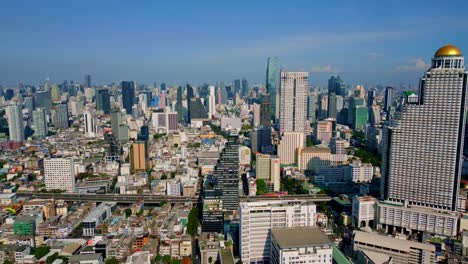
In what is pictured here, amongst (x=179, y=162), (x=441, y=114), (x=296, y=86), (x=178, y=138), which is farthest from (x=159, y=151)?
(x=441, y=114)

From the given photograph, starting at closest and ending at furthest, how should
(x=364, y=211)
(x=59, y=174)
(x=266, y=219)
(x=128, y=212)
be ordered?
1. (x=266, y=219)
2. (x=364, y=211)
3. (x=128, y=212)
4. (x=59, y=174)

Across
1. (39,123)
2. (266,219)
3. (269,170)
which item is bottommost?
(269,170)

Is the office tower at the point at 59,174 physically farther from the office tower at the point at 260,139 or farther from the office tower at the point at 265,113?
the office tower at the point at 265,113

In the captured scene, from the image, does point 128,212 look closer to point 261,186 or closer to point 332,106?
point 261,186

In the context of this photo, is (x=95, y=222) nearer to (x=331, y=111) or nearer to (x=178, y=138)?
(x=178, y=138)

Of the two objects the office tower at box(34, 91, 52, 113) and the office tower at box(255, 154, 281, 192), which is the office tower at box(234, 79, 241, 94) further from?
the office tower at box(255, 154, 281, 192)

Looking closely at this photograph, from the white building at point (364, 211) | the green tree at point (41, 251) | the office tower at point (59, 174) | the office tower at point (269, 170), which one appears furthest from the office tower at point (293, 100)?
the green tree at point (41, 251)

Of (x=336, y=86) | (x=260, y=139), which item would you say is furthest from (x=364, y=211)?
(x=336, y=86)
